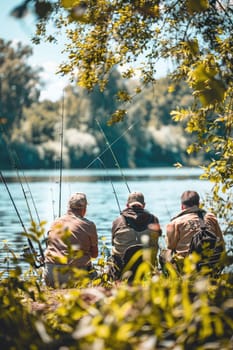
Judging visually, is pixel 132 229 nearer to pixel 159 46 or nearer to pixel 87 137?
pixel 159 46

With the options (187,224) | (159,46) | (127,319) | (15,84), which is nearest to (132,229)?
(187,224)

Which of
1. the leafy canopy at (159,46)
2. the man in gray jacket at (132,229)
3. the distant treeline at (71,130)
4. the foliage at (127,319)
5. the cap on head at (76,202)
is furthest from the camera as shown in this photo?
the distant treeline at (71,130)

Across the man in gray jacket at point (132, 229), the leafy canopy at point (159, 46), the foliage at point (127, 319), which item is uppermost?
the leafy canopy at point (159, 46)

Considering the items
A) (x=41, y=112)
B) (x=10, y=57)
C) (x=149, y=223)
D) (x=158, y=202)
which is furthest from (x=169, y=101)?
(x=149, y=223)

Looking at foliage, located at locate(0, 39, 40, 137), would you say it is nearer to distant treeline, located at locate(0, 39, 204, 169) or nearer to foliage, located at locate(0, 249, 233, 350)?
distant treeline, located at locate(0, 39, 204, 169)

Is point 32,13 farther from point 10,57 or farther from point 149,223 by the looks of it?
point 10,57

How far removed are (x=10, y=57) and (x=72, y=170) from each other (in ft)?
47.6

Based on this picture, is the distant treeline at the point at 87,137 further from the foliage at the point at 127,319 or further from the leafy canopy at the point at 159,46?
the foliage at the point at 127,319

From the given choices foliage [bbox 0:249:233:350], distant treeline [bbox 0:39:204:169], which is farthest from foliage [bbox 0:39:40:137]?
foliage [bbox 0:249:233:350]

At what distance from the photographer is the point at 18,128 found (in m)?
74.2

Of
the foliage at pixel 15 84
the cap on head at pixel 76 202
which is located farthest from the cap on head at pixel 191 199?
the foliage at pixel 15 84

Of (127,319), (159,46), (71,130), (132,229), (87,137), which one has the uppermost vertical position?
A: (71,130)

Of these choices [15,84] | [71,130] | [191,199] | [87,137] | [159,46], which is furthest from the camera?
[15,84]

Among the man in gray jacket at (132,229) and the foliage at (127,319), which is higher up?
the foliage at (127,319)
